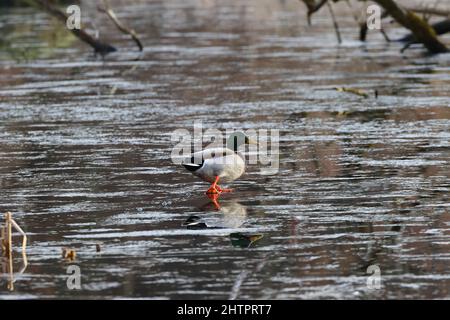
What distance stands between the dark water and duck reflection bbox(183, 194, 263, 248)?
5 centimetres

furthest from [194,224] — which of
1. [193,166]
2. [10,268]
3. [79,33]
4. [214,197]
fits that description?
[79,33]

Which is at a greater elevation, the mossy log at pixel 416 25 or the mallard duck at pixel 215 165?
the mossy log at pixel 416 25

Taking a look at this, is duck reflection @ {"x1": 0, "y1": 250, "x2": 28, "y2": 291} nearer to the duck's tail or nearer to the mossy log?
the duck's tail

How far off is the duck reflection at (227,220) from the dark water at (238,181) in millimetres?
48

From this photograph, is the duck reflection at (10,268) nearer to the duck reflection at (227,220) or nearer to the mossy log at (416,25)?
the duck reflection at (227,220)

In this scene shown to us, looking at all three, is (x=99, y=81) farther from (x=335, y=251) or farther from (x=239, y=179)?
(x=335, y=251)

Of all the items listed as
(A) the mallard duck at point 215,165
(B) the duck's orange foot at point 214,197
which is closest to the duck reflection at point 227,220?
(B) the duck's orange foot at point 214,197

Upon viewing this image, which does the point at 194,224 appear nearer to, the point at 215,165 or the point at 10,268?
the point at 215,165

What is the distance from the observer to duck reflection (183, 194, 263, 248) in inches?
568

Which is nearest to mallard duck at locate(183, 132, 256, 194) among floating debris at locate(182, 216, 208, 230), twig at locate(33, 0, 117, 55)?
floating debris at locate(182, 216, 208, 230)

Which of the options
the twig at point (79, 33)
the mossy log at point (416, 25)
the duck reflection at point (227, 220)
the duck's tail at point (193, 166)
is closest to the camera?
the duck reflection at point (227, 220)

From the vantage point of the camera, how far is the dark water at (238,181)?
12.9 metres
